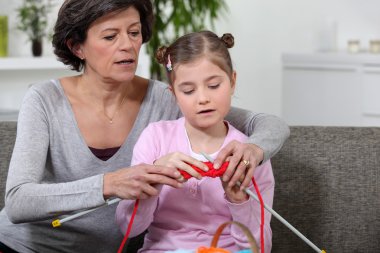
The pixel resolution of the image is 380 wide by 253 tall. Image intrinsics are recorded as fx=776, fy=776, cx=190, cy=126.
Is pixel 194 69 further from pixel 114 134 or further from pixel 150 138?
pixel 114 134

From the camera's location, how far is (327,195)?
7.30ft

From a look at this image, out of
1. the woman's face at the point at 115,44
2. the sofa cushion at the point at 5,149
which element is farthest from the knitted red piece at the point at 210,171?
the sofa cushion at the point at 5,149

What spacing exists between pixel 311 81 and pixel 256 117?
280cm

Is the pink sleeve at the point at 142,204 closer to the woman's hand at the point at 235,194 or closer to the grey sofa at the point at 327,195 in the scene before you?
the woman's hand at the point at 235,194

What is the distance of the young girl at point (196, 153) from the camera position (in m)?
1.80

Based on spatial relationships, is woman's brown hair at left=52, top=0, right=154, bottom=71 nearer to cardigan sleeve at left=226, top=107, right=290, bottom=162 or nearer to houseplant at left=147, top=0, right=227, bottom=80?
cardigan sleeve at left=226, top=107, right=290, bottom=162

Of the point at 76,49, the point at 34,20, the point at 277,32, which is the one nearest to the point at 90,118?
the point at 76,49

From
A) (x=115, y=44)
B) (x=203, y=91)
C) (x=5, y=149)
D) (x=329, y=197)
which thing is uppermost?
(x=115, y=44)

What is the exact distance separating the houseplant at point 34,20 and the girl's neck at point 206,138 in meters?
2.06

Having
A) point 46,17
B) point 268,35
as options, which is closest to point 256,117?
point 46,17

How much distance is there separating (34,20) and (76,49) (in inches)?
67.7

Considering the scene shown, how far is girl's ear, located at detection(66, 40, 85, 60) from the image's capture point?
2137mm

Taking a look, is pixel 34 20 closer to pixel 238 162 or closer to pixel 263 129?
pixel 263 129

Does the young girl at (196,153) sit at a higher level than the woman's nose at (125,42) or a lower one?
lower
